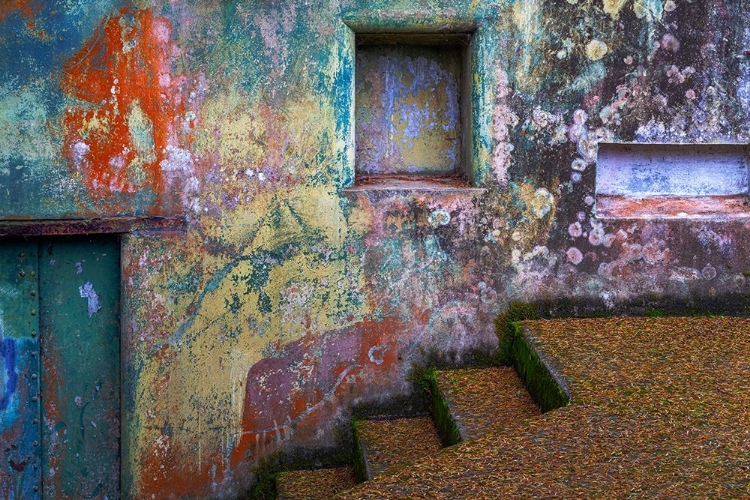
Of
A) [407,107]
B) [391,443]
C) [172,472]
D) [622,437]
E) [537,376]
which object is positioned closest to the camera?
[622,437]

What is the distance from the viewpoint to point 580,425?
133 inches

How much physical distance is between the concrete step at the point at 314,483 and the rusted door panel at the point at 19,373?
4.22ft

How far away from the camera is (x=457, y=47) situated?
4703 millimetres

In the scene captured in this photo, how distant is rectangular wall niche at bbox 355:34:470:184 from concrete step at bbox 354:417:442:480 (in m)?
1.26

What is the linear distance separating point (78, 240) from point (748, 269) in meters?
3.48

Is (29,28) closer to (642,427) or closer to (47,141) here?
(47,141)

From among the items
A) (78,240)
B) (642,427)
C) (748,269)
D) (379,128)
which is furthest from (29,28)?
(748,269)

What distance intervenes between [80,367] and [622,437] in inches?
107

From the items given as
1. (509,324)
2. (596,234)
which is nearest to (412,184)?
(509,324)

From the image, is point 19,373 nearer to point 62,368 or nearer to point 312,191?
point 62,368

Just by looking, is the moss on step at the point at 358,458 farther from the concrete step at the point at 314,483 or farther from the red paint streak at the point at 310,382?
the red paint streak at the point at 310,382

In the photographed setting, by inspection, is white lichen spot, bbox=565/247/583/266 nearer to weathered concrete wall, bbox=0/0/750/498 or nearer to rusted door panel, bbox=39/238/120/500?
weathered concrete wall, bbox=0/0/750/498

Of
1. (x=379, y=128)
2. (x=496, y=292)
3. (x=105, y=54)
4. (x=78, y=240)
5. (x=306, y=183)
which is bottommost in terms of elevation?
(x=496, y=292)

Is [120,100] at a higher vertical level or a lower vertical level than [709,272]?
higher
